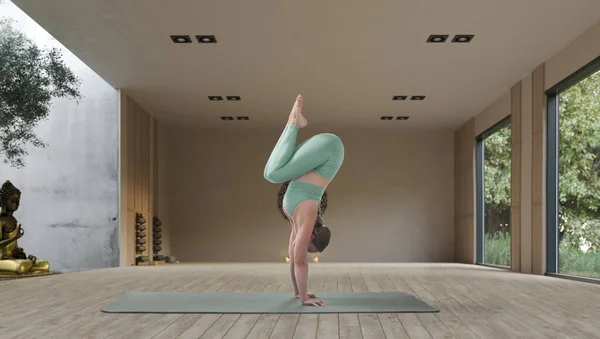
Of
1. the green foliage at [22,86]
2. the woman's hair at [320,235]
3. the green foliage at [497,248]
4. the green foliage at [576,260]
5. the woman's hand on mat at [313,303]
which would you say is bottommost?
the green foliage at [497,248]

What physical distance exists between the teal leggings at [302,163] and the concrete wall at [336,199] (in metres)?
10.5

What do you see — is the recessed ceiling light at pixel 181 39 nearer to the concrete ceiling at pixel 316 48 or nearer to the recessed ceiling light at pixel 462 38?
the concrete ceiling at pixel 316 48

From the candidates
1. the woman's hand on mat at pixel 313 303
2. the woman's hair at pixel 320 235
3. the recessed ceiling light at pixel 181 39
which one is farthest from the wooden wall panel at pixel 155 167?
the woman's hand on mat at pixel 313 303

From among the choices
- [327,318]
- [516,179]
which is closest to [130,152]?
[516,179]

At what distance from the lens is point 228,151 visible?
50.4 ft

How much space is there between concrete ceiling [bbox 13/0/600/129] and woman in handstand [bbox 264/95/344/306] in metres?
2.88

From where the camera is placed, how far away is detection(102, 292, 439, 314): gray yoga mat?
4.30 m

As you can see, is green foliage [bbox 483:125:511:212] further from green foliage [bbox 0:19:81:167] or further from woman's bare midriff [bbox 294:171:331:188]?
green foliage [bbox 0:19:81:167]

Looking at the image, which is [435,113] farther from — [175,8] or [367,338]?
[367,338]

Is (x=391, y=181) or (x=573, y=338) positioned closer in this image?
(x=573, y=338)

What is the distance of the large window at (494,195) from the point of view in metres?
11.2

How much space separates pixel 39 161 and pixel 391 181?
7.94 metres

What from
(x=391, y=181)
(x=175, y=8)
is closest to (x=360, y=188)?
(x=391, y=181)

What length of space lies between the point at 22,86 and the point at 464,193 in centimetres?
898
